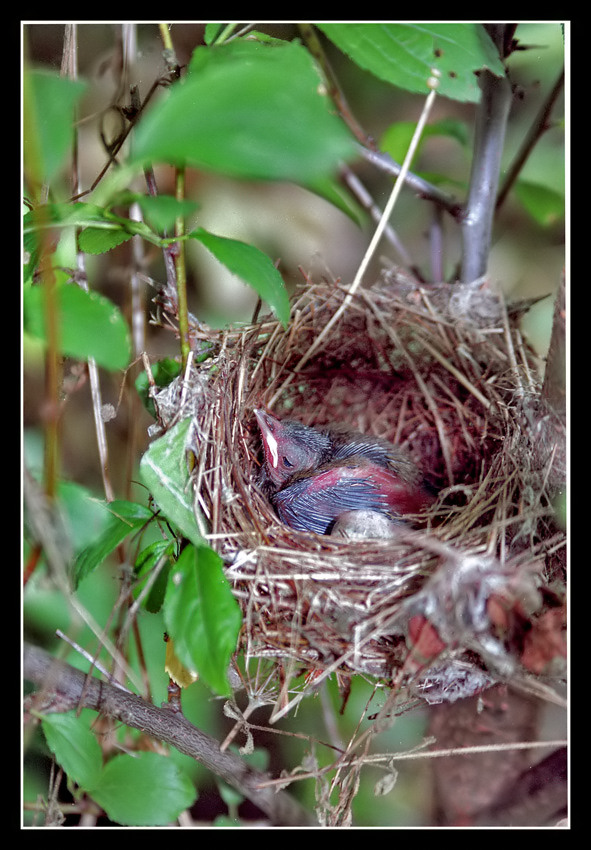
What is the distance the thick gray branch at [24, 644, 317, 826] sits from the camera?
2.36 feet

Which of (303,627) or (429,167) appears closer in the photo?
(303,627)

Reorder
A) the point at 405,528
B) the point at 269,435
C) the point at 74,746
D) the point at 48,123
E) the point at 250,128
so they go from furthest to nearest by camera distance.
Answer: the point at 269,435
the point at 405,528
the point at 74,746
the point at 48,123
the point at 250,128

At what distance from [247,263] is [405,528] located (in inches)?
20.5

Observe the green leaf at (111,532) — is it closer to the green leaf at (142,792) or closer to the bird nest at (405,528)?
the bird nest at (405,528)

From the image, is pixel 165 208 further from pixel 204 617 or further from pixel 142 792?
pixel 142 792

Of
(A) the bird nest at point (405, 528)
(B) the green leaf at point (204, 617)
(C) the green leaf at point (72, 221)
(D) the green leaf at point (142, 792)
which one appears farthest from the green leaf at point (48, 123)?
(D) the green leaf at point (142, 792)

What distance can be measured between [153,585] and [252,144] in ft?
1.84

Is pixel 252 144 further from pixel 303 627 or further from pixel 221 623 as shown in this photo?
pixel 303 627

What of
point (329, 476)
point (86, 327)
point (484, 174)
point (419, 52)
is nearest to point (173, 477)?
point (86, 327)

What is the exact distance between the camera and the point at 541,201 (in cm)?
105

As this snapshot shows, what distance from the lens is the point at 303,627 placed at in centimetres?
75

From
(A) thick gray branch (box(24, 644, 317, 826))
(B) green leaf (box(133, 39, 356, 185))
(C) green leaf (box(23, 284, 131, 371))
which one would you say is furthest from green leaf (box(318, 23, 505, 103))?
(A) thick gray branch (box(24, 644, 317, 826))

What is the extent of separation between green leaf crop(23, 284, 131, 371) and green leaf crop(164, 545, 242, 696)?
0.81 feet

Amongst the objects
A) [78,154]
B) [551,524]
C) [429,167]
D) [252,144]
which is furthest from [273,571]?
[429,167]
